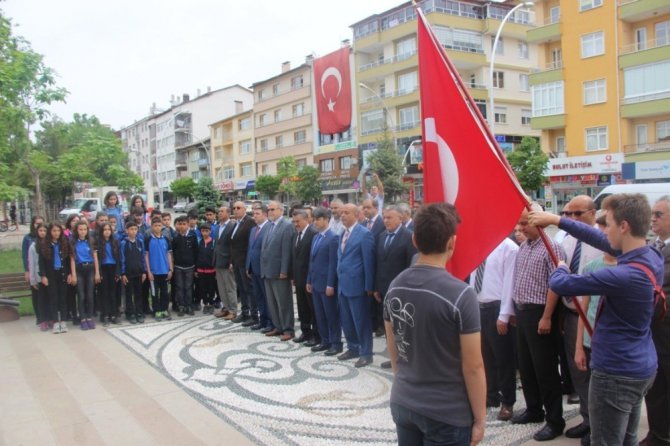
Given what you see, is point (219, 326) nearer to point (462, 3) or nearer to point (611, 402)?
point (611, 402)

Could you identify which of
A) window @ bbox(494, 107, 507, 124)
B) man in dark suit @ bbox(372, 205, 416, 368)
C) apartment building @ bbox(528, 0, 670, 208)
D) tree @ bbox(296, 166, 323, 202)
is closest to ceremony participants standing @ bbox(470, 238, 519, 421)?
man in dark suit @ bbox(372, 205, 416, 368)

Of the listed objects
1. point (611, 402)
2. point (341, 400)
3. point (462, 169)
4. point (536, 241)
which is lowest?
point (341, 400)

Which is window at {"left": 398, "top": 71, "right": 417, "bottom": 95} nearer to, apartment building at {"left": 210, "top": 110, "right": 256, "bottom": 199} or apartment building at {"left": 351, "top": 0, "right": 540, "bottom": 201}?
apartment building at {"left": 351, "top": 0, "right": 540, "bottom": 201}

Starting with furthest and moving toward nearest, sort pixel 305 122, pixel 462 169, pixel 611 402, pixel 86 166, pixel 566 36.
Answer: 1. pixel 305 122
2. pixel 566 36
3. pixel 86 166
4. pixel 462 169
5. pixel 611 402

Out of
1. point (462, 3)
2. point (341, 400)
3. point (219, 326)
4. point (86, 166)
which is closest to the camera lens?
point (341, 400)

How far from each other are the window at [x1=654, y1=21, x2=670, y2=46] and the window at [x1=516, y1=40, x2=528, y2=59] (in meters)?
16.8

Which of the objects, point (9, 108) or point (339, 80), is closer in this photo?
point (9, 108)

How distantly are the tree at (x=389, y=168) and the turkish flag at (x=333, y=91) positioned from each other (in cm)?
1260

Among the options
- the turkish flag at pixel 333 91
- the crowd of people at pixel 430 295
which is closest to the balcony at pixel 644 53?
the turkish flag at pixel 333 91

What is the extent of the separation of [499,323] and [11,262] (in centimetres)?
1769

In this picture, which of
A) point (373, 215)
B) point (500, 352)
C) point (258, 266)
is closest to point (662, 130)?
point (373, 215)

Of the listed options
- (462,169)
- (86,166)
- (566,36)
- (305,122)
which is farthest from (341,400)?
(305,122)

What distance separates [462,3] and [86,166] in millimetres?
35498

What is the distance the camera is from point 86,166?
18.6 metres
